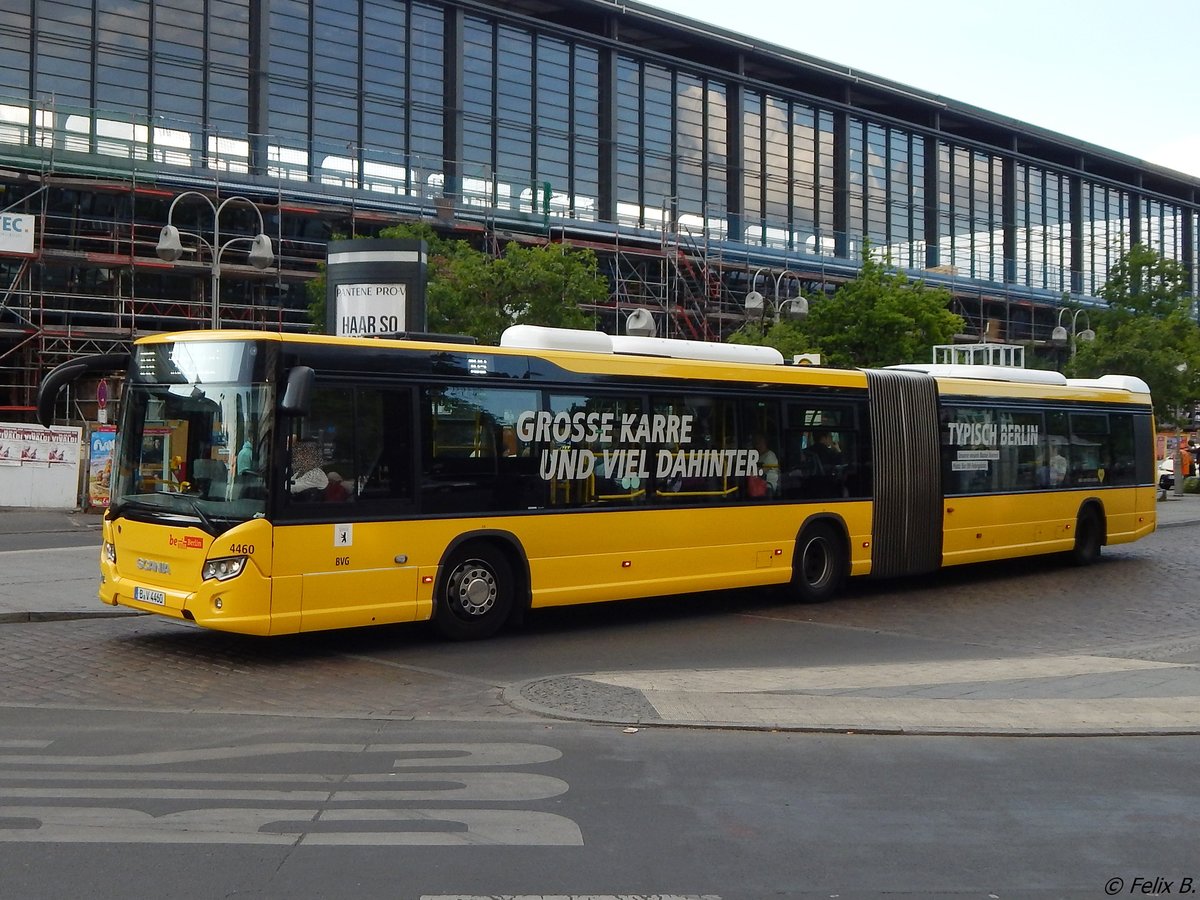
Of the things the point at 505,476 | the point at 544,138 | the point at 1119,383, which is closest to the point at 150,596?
the point at 505,476

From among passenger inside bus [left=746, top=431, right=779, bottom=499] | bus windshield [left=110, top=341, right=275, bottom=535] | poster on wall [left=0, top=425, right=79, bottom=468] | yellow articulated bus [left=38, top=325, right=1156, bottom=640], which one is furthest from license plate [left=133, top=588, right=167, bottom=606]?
poster on wall [left=0, top=425, right=79, bottom=468]

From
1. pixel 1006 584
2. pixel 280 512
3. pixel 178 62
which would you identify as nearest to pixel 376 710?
pixel 280 512

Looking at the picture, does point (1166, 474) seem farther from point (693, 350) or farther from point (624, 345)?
point (624, 345)

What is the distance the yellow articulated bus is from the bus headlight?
0.05 ft

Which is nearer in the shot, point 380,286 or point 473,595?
point 473,595

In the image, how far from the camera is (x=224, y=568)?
407 inches

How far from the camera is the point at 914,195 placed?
203ft

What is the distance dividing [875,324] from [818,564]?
27.0m

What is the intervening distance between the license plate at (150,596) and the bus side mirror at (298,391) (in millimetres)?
1908

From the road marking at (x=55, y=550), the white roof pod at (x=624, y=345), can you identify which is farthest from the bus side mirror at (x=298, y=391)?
the road marking at (x=55, y=550)

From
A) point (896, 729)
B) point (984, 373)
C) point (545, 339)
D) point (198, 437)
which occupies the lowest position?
point (896, 729)

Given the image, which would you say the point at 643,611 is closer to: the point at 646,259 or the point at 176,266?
the point at 176,266

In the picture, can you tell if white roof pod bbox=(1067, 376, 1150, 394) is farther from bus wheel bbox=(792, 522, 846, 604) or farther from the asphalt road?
the asphalt road

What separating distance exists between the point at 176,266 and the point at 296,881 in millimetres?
31789
